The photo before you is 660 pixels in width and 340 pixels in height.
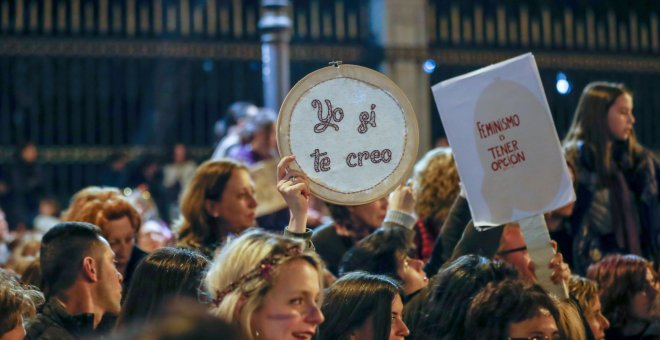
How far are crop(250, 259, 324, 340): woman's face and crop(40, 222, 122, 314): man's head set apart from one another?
132cm

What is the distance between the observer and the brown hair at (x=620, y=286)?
640 cm

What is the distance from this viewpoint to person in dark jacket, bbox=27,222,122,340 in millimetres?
4895

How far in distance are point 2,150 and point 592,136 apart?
6202 mm

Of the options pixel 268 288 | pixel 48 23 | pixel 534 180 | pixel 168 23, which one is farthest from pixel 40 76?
pixel 268 288

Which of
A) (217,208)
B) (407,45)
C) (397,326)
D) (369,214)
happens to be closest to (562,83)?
(407,45)

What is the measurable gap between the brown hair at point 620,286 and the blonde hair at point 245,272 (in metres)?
2.80

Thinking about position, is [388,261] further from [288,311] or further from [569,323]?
[288,311]

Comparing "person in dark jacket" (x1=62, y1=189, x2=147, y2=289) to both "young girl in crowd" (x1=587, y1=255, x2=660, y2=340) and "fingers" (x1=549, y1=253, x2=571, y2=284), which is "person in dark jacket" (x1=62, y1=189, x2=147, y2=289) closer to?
"fingers" (x1=549, y1=253, x2=571, y2=284)

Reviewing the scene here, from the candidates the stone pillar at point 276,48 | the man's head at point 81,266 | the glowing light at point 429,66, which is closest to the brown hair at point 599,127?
the man's head at point 81,266

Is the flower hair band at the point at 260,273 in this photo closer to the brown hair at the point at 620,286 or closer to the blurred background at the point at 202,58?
the brown hair at the point at 620,286

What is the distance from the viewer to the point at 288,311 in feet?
12.5

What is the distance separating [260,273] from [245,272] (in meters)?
0.04

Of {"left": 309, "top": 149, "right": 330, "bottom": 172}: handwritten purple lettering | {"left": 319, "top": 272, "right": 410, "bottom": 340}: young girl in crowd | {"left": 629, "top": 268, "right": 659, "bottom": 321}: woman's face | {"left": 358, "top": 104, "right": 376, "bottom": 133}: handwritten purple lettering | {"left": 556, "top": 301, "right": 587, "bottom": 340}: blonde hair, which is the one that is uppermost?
{"left": 358, "top": 104, "right": 376, "bottom": 133}: handwritten purple lettering

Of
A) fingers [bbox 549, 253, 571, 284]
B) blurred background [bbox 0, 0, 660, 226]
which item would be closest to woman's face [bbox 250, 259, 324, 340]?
fingers [bbox 549, 253, 571, 284]
